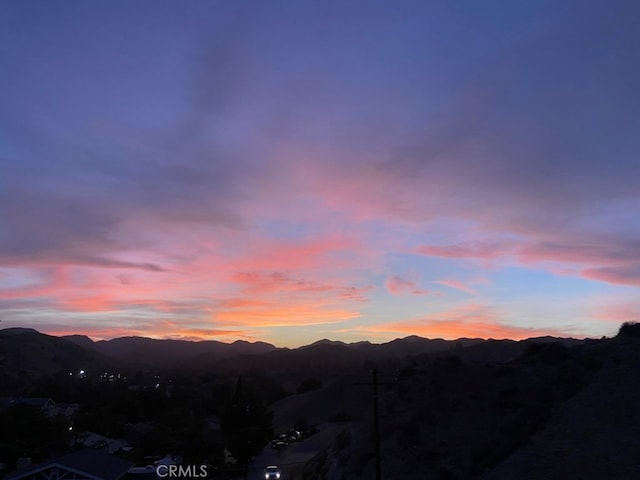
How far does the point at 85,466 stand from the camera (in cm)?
3638

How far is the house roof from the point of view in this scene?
114ft

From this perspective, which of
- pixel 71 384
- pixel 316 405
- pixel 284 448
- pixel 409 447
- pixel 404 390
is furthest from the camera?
pixel 71 384

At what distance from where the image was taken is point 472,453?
3519 cm

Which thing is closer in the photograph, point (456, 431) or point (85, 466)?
point (85, 466)

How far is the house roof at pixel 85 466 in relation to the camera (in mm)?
34688

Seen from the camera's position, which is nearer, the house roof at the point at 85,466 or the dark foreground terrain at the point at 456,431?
the dark foreground terrain at the point at 456,431

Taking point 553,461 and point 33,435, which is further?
point 33,435

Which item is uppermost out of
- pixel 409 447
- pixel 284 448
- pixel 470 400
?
pixel 470 400

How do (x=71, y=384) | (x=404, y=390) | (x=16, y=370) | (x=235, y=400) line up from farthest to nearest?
(x=16, y=370) → (x=71, y=384) → (x=235, y=400) → (x=404, y=390)

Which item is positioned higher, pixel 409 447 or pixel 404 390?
pixel 404 390

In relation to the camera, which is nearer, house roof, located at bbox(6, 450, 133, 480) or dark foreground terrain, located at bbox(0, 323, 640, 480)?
dark foreground terrain, located at bbox(0, 323, 640, 480)

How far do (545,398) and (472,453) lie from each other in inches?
330

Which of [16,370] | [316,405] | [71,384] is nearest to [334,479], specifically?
[316,405]

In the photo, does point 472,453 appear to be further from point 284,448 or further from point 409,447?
point 284,448
